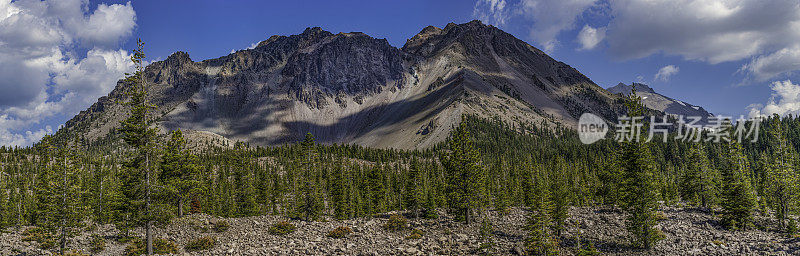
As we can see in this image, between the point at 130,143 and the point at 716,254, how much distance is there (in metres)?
45.6

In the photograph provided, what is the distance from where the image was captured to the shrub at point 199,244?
32688 mm

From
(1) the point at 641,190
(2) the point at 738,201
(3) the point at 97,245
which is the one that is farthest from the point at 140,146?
(2) the point at 738,201

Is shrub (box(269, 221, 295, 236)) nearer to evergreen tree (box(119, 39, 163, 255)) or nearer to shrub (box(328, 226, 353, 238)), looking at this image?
shrub (box(328, 226, 353, 238))

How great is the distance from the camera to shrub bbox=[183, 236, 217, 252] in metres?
32.7

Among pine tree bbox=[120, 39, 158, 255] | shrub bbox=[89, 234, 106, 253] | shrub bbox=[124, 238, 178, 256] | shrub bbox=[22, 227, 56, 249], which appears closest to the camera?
pine tree bbox=[120, 39, 158, 255]

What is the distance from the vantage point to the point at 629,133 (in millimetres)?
33656

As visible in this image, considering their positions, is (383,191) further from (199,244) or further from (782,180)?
(782,180)

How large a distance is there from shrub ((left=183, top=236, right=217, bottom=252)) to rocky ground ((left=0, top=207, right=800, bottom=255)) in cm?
67

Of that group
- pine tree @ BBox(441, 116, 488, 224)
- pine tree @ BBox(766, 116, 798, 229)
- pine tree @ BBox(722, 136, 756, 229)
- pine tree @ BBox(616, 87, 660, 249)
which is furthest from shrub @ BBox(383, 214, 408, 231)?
pine tree @ BBox(766, 116, 798, 229)

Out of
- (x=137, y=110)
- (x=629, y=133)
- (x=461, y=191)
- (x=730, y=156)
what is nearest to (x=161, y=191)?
(x=137, y=110)

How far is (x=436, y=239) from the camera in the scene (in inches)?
1449

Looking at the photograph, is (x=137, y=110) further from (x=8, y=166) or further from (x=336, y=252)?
(x=8, y=166)

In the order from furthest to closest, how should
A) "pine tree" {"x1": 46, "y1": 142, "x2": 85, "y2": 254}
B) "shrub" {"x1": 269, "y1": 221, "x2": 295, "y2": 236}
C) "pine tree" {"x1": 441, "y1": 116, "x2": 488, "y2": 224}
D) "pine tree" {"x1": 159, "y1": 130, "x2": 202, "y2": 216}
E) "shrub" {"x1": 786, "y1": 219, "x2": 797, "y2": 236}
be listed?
1. "pine tree" {"x1": 441, "y1": 116, "x2": 488, "y2": 224}
2. "pine tree" {"x1": 159, "y1": 130, "x2": 202, "y2": 216}
3. "shrub" {"x1": 269, "y1": 221, "x2": 295, "y2": 236}
4. "shrub" {"x1": 786, "y1": 219, "x2": 797, "y2": 236}
5. "pine tree" {"x1": 46, "y1": 142, "x2": 85, "y2": 254}

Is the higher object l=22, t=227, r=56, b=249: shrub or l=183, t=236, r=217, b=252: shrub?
l=22, t=227, r=56, b=249: shrub
